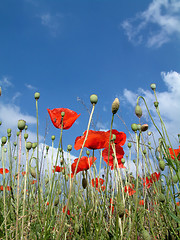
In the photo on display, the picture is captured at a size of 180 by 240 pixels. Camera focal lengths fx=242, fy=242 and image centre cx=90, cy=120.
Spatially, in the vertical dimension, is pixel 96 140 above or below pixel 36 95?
below

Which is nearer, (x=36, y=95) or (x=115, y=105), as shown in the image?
(x=115, y=105)

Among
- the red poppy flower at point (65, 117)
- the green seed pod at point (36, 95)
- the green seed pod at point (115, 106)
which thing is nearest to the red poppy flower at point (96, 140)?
the red poppy flower at point (65, 117)

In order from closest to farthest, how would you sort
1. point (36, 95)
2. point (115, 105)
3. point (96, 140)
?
point (115, 105)
point (36, 95)
point (96, 140)

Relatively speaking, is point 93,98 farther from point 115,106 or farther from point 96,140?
point 96,140

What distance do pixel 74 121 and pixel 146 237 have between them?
62 cm

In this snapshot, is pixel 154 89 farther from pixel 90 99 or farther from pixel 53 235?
pixel 53 235

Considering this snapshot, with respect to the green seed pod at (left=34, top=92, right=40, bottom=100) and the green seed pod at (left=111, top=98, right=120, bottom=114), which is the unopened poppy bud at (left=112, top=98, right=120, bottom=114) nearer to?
the green seed pod at (left=111, top=98, right=120, bottom=114)

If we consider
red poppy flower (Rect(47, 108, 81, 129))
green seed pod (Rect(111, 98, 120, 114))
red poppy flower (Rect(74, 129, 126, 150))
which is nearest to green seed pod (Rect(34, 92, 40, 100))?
red poppy flower (Rect(47, 108, 81, 129))

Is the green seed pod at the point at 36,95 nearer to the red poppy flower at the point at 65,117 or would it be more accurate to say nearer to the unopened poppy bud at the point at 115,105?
the red poppy flower at the point at 65,117

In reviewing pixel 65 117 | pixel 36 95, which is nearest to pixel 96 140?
pixel 65 117

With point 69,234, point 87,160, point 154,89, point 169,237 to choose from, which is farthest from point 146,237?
point 154,89

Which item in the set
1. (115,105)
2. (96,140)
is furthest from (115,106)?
(96,140)

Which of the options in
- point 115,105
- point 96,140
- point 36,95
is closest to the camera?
point 115,105

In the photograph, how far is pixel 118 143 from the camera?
4.99 ft
